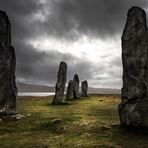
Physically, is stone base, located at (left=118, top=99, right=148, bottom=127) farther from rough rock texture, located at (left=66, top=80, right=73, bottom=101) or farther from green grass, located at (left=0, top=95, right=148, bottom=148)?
rough rock texture, located at (left=66, top=80, right=73, bottom=101)

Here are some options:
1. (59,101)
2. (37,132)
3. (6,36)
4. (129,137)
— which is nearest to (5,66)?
(6,36)

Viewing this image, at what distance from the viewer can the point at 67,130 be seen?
17172 mm

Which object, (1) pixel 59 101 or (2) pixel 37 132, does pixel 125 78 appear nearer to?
(2) pixel 37 132

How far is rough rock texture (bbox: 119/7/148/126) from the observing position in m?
16.6

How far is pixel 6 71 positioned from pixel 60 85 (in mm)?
15668

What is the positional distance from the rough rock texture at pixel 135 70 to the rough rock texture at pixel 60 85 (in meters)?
19.9

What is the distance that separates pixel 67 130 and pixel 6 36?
1093cm

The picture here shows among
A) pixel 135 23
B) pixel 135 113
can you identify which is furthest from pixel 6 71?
pixel 135 113

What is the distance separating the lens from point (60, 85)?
38.3 m

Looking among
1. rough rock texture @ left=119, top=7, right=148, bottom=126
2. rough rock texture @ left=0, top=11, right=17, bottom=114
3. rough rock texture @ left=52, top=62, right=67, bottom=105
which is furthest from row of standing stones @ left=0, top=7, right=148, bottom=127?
rough rock texture @ left=52, top=62, right=67, bottom=105

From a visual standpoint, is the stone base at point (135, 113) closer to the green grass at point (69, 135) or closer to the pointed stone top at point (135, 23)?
the green grass at point (69, 135)

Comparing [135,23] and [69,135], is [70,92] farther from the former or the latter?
[69,135]

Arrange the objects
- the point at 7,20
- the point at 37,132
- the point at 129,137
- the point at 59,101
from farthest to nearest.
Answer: the point at 59,101 → the point at 7,20 → the point at 37,132 → the point at 129,137

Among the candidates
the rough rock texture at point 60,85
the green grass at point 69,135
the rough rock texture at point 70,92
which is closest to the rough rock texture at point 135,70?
the green grass at point 69,135
